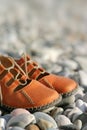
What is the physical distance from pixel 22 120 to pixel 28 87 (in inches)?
18.1

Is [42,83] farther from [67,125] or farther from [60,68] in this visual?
[60,68]

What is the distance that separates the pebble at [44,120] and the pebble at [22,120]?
0.05 meters

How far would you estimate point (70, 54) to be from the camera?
23.7 ft

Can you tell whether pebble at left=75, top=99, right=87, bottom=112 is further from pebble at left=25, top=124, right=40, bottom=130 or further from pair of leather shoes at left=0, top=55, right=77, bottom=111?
pebble at left=25, top=124, right=40, bottom=130

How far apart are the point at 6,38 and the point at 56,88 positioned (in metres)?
5.18

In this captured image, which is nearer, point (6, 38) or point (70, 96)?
point (70, 96)

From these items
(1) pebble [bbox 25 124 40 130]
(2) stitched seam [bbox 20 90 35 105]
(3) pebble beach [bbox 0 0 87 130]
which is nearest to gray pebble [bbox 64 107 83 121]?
(3) pebble beach [bbox 0 0 87 130]

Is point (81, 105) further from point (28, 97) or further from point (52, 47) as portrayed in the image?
point (52, 47)

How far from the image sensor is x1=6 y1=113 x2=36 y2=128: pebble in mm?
3332

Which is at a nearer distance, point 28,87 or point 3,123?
point 3,123

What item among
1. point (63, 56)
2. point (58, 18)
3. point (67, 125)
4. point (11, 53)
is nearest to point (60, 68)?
point (11, 53)

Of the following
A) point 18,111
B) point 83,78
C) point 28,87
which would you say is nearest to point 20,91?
point 28,87

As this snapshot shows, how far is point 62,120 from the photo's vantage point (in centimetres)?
352

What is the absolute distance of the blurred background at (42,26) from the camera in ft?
26.5
